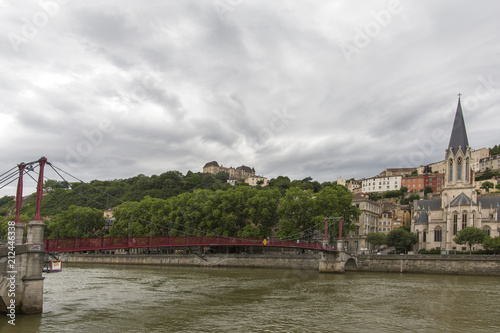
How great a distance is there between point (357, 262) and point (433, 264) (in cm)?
758

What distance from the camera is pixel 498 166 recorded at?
110312 millimetres

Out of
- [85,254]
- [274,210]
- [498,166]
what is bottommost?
[85,254]

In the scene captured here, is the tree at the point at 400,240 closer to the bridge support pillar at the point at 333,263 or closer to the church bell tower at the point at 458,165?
the church bell tower at the point at 458,165

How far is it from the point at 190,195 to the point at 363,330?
49.3 m

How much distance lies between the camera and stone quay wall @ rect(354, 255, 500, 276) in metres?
43.4

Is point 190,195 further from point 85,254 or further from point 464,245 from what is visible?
point 464,245

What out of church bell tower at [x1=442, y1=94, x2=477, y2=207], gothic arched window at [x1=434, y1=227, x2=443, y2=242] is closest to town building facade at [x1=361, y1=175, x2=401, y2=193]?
church bell tower at [x1=442, y1=94, x2=477, y2=207]

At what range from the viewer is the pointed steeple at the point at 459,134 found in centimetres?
6550

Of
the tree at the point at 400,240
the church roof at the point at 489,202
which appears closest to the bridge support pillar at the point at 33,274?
the tree at the point at 400,240

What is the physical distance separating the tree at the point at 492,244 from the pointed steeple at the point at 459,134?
1868 cm

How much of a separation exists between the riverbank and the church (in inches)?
556

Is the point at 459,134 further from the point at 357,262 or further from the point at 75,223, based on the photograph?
the point at 75,223

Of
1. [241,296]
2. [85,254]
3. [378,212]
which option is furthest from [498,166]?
[241,296]

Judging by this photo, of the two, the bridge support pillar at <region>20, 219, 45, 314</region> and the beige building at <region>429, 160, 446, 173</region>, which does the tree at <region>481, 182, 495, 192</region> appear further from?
the bridge support pillar at <region>20, 219, 45, 314</region>
